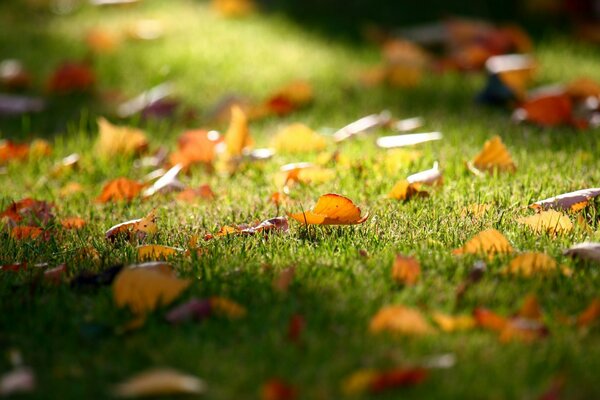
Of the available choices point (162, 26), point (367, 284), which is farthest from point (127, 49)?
point (367, 284)

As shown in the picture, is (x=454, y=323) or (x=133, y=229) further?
(x=133, y=229)

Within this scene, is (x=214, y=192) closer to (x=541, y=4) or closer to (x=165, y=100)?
A: (x=165, y=100)

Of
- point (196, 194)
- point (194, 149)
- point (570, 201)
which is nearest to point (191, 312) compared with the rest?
point (196, 194)

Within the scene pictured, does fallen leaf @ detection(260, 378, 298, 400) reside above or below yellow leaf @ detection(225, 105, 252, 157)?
below

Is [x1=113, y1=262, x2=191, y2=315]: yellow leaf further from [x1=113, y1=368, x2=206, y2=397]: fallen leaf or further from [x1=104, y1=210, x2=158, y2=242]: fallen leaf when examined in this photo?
[x1=104, y1=210, x2=158, y2=242]: fallen leaf

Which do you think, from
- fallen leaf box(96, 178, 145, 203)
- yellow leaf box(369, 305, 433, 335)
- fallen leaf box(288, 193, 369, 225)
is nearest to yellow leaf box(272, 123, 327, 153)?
fallen leaf box(96, 178, 145, 203)

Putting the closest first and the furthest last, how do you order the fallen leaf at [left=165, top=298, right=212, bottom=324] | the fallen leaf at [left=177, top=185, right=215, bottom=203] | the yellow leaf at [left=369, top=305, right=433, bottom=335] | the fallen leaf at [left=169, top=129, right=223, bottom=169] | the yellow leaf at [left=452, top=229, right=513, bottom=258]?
1. the yellow leaf at [left=369, top=305, right=433, bottom=335]
2. the fallen leaf at [left=165, top=298, right=212, bottom=324]
3. the yellow leaf at [left=452, top=229, right=513, bottom=258]
4. the fallen leaf at [left=177, top=185, right=215, bottom=203]
5. the fallen leaf at [left=169, top=129, right=223, bottom=169]

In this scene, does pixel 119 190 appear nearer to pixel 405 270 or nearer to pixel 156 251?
pixel 156 251
